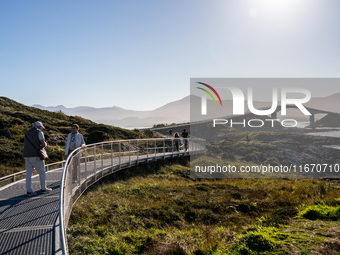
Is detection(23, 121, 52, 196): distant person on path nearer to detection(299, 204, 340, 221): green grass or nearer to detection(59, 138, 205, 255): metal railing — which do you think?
detection(59, 138, 205, 255): metal railing

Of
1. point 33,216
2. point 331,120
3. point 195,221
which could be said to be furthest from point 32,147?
point 331,120

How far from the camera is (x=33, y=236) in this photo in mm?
4457

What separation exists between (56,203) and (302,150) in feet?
197

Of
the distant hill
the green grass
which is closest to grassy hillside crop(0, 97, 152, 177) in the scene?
the green grass

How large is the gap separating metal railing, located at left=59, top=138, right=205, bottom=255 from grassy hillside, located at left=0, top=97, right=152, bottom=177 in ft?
16.0

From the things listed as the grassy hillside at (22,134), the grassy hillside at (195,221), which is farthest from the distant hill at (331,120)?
the grassy hillside at (195,221)

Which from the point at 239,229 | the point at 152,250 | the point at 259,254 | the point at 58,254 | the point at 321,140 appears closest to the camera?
the point at 58,254

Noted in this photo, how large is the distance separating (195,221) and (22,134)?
1509 centimetres

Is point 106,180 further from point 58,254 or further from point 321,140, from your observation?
point 321,140

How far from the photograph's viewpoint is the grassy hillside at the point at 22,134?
14406mm

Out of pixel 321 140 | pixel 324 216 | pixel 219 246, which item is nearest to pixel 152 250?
pixel 219 246

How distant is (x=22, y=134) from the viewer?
18359 millimetres

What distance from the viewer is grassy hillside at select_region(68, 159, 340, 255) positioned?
5.83 meters

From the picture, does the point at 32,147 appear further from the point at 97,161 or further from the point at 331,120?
the point at 331,120
